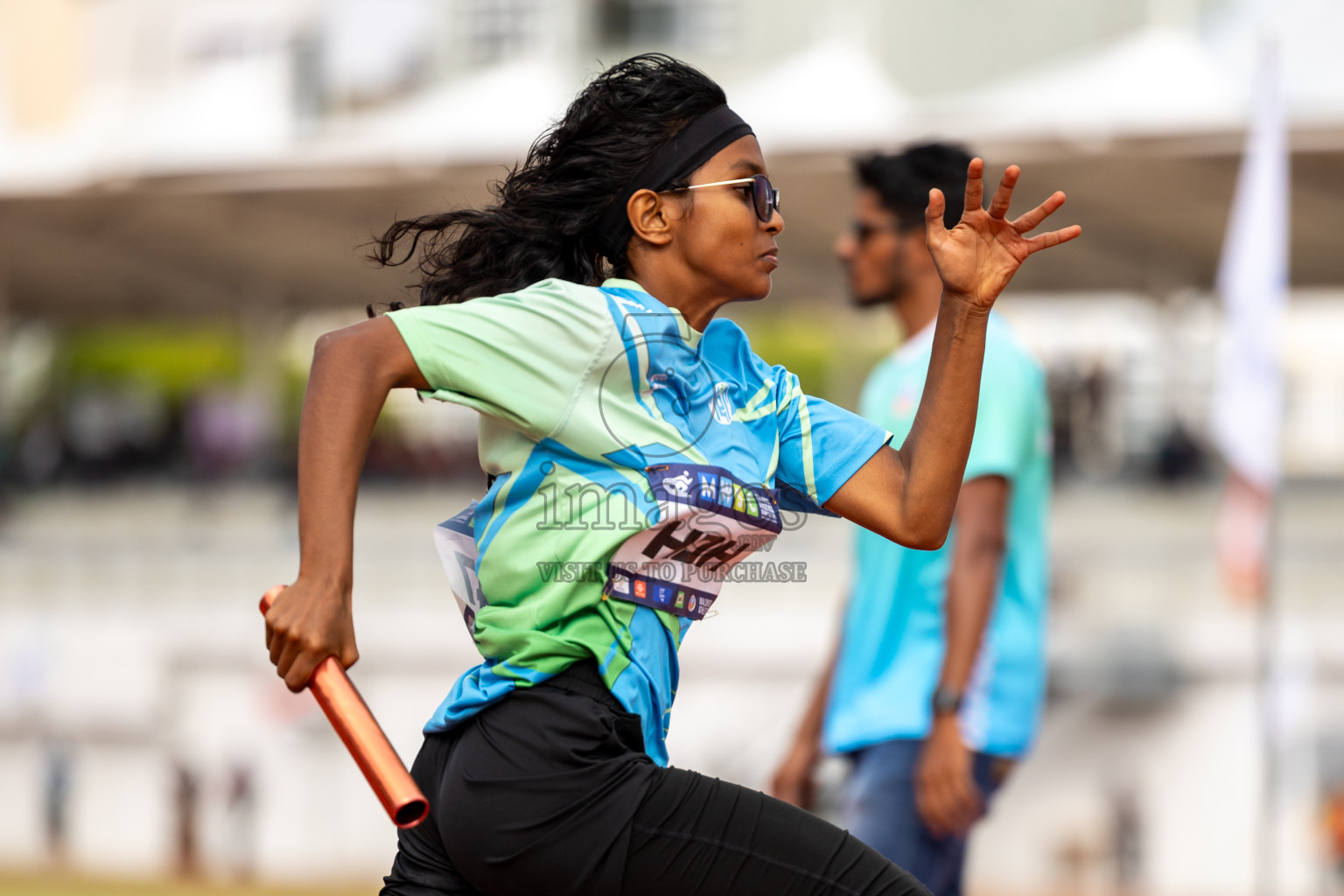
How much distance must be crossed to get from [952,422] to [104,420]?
773 inches

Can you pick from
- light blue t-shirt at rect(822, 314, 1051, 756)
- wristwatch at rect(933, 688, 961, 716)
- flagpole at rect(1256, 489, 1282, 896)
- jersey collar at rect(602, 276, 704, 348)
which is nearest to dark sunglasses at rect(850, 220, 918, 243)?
light blue t-shirt at rect(822, 314, 1051, 756)

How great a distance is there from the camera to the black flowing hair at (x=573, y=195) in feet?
7.20

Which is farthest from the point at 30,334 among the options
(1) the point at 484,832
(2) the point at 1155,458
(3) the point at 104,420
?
(1) the point at 484,832

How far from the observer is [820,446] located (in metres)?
2.24

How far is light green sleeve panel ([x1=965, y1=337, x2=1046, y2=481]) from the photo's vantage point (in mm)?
3588

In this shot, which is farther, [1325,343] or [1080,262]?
[1325,343]

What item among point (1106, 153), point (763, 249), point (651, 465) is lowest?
point (651, 465)

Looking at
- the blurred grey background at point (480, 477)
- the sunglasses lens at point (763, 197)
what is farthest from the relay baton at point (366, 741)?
the blurred grey background at point (480, 477)

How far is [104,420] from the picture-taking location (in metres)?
20.3

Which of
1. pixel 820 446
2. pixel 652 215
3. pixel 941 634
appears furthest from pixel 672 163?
pixel 941 634

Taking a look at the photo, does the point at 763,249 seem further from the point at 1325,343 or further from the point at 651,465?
the point at 1325,343

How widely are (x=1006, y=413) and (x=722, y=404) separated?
162 cm

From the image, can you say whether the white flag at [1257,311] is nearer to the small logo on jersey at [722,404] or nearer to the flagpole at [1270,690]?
the flagpole at [1270,690]

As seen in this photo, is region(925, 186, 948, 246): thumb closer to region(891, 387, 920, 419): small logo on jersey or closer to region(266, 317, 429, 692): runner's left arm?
A: region(266, 317, 429, 692): runner's left arm
